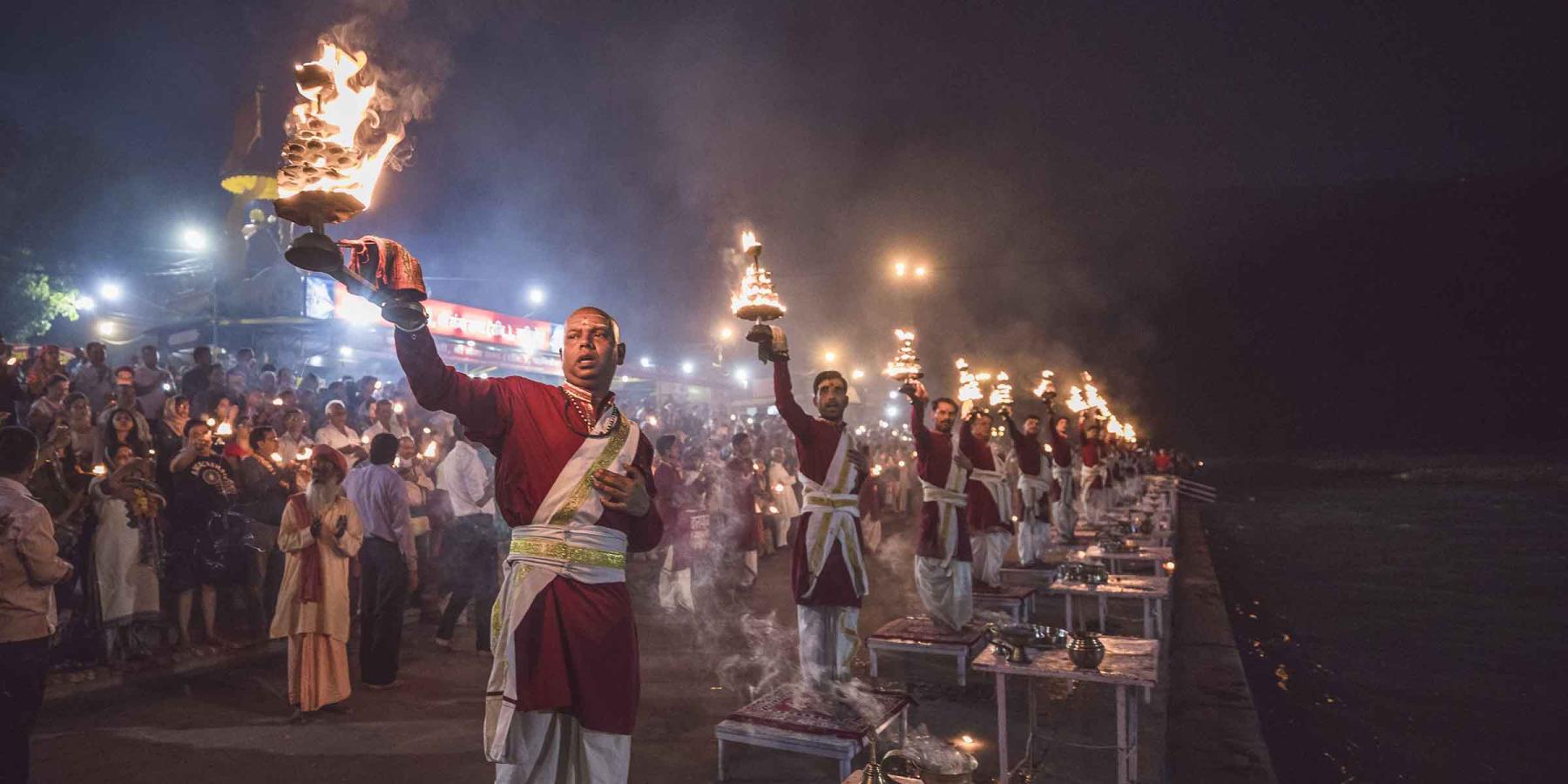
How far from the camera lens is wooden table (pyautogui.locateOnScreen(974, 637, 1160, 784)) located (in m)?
4.54

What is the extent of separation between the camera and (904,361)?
791 cm

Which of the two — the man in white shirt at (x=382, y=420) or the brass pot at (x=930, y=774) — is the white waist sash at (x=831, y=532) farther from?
the man in white shirt at (x=382, y=420)

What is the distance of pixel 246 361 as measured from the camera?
13.1 meters

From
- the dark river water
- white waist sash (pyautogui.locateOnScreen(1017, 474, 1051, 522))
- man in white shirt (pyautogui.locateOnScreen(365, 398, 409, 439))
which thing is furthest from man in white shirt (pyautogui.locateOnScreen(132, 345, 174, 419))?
the dark river water

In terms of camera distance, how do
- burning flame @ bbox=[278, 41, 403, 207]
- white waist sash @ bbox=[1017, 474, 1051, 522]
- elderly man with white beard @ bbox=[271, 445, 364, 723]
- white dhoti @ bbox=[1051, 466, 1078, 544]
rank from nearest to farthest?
1. burning flame @ bbox=[278, 41, 403, 207]
2. elderly man with white beard @ bbox=[271, 445, 364, 723]
3. white waist sash @ bbox=[1017, 474, 1051, 522]
4. white dhoti @ bbox=[1051, 466, 1078, 544]

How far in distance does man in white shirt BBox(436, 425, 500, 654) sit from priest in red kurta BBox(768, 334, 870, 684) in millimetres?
4066

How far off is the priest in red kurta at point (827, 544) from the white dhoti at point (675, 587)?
4628mm

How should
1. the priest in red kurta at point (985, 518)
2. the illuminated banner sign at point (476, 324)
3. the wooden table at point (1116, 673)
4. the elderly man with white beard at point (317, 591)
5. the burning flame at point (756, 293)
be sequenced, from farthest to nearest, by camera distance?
the illuminated banner sign at point (476, 324), the priest in red kurta at point (985, 518), the elderly man with white beard at point (317, 591), the burning flame at point (756, 293), the wooden table at point (1116, 673)

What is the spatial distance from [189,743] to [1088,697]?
6675mm

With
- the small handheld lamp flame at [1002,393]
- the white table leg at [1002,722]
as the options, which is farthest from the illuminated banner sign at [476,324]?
the white table leg at [1002,722]

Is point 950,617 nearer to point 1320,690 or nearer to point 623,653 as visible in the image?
point 1320,690

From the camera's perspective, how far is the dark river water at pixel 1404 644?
22.0 ft

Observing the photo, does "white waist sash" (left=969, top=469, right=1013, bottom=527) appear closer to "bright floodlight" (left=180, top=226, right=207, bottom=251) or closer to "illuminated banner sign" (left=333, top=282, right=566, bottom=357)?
"illuminated banner sign" (left=333, top=282, right=566, bottom=357)

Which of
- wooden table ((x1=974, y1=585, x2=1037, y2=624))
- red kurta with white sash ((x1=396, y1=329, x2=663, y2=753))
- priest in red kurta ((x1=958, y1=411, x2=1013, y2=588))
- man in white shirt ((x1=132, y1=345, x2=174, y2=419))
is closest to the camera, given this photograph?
red kurta with white sash ((x1=396, y1=329, x2=663, y2=753))
